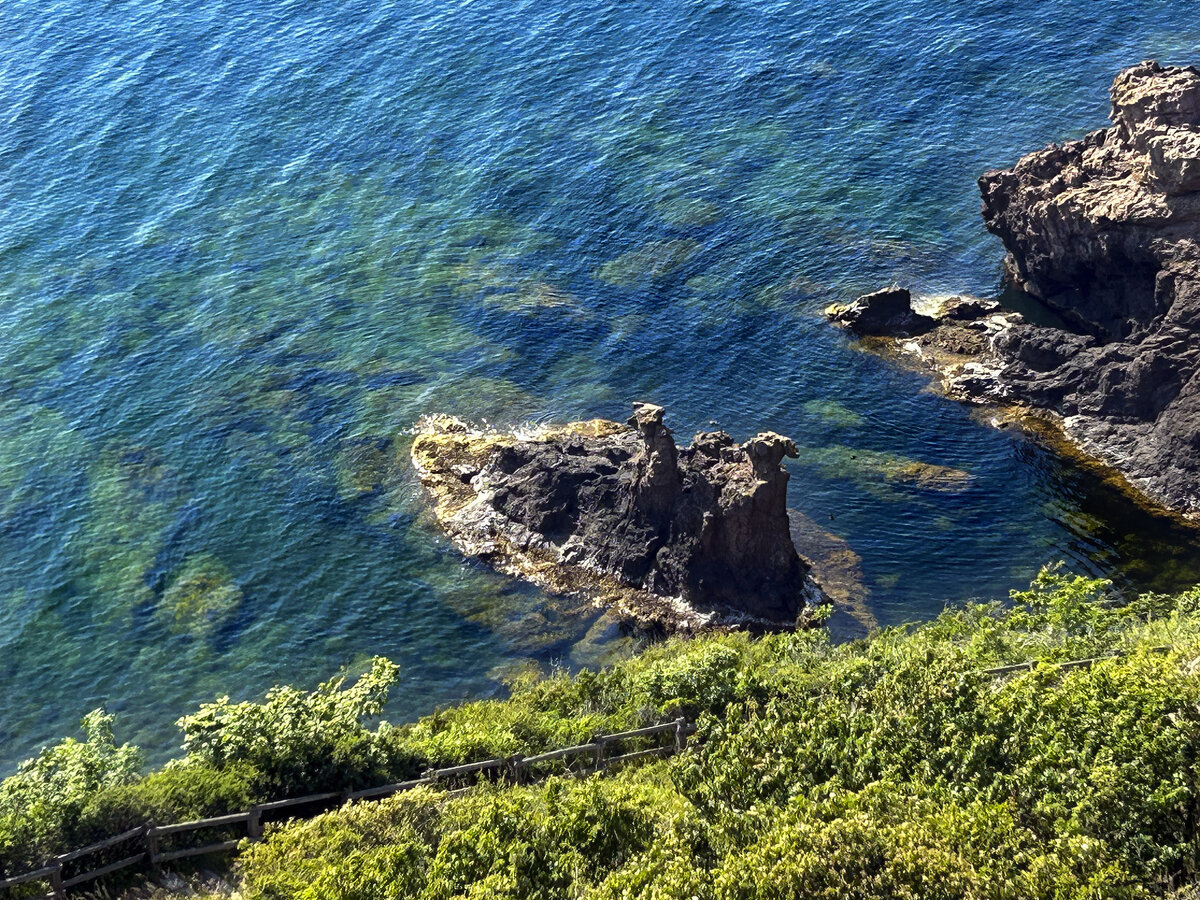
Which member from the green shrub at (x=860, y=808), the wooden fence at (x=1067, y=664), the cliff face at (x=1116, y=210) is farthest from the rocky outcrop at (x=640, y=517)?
the cliff face at (x=1116, y=210)

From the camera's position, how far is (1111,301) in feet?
216

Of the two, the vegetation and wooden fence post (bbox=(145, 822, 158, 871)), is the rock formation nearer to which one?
the vegetation

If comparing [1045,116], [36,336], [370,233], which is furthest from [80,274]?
[1045,116]

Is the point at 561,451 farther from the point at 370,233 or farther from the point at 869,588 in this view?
the point at 370,233

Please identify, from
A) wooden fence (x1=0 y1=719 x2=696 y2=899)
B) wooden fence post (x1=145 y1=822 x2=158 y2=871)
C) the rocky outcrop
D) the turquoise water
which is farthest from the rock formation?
wooden fence post (x1=145 y1=822 x2=158 y2=871)

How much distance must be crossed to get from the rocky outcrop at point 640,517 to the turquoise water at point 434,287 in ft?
7.91

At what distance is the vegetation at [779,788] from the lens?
2492cm

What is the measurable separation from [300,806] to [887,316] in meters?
46.7

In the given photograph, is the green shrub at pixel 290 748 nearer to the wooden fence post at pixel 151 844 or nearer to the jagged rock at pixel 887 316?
the wooden fence post at pixel 151 844

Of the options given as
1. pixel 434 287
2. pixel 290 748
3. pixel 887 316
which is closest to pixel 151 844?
pixel 290 748

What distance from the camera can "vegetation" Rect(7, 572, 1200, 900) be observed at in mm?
24922

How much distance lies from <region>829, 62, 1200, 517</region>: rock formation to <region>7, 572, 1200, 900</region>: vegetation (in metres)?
22.0

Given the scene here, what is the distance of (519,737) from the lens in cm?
3844

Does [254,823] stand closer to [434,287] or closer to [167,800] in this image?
[167,800]
